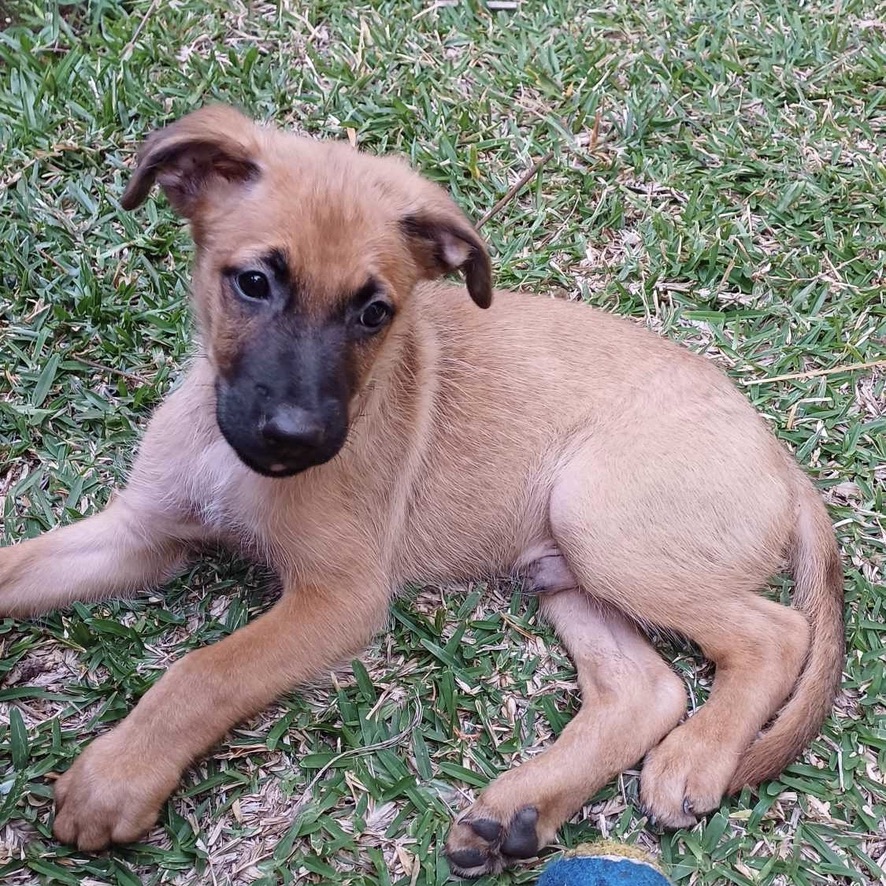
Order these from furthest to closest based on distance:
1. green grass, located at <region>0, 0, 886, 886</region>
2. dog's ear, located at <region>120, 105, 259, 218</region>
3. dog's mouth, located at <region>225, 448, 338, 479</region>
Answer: green grass, located at <region>0, 0, 886, 886</region> → dog's ear, located at <region>120, 105, 259, 218</region> → dog's mouth, located at <region>225, 448, 338, 479</region>

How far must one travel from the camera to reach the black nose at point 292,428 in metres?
2.83

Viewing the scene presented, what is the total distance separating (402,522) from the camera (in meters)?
3.96

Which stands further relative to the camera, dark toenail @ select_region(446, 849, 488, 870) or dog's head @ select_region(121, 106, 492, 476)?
dark toenail @ select_region(446, 849, 488, 870)

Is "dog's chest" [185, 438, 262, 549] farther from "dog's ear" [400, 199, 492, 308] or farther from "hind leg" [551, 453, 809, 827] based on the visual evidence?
"hind leg" [551, 453, 809, 827]

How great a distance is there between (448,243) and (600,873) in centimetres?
218

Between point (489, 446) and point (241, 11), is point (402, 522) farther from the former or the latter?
point (241, 11)

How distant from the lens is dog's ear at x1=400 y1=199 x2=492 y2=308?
3.35 m

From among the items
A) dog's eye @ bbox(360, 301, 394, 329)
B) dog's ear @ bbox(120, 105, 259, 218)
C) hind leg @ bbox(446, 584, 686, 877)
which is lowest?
hind leg @ bbox(446, 584, 686, 877)

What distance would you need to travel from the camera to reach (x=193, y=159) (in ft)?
10.8

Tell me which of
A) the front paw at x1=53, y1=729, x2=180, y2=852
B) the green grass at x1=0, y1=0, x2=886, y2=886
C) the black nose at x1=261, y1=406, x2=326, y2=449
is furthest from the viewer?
the green grass at x1=0, y1=0, x2=886, y2=886

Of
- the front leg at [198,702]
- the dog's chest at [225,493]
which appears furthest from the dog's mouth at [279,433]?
the front leg at [198,702]

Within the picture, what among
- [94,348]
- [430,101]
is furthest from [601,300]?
[94,348]

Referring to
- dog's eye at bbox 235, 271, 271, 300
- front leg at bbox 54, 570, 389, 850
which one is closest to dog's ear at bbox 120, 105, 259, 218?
dog's eye at bbox 235, 271, 271, 300

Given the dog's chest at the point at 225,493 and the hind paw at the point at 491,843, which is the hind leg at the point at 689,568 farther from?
the dog's chest at the point at 225,493
